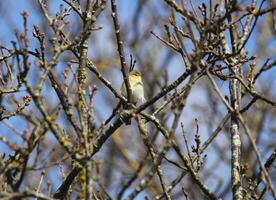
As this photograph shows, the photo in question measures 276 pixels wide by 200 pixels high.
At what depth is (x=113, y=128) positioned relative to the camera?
3561 mm

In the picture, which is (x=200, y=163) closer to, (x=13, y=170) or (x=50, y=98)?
(x=13, y=170)

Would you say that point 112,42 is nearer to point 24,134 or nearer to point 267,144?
point 267,144

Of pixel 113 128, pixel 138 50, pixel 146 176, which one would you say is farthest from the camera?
pixel 138 50

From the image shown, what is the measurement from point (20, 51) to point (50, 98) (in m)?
11.1

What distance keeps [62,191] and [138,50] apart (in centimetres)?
1534

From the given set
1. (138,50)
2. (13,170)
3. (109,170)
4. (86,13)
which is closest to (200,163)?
(86,13)

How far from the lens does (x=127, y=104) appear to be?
3654 mm

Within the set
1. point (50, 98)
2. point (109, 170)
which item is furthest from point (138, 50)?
point (50, 98)

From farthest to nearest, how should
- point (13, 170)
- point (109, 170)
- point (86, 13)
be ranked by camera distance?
point (109, 170), point (86, 13), point (13, 170)

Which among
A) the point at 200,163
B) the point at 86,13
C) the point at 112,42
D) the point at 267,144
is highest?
the point at 112,42

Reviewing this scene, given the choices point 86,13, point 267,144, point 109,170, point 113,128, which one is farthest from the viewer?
point 109,170

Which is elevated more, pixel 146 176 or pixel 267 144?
pixel 267 144

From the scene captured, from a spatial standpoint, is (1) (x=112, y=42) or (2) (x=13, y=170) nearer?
(2) (x=13, y=170)

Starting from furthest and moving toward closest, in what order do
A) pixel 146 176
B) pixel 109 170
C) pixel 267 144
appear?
pixel 109 170 < pixel 267 144 < pixel 146 176
